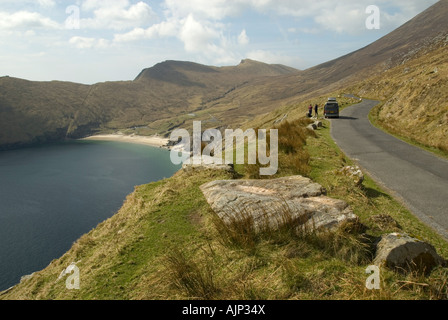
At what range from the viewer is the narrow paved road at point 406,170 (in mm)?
8195

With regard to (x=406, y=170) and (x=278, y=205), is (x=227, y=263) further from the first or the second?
(x=406, y=170)

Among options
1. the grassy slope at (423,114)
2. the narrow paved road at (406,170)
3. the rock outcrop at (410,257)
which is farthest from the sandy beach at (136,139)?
the rock outcrop at (410,257)

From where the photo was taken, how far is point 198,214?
7.99m

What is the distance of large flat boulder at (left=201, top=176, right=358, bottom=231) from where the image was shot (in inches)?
233

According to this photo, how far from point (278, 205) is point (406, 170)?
365 inches

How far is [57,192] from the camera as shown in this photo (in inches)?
2729

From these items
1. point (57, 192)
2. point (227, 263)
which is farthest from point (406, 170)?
point (57, 192)

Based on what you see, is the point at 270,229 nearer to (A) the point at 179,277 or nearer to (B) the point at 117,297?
(A) the point at 179,277

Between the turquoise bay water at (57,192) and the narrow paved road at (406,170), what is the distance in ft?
128

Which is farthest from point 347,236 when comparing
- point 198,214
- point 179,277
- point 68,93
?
point 68,93

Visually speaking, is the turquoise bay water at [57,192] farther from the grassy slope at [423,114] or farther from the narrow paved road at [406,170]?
the grassy slope at [423,114]

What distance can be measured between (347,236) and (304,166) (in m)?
5.99

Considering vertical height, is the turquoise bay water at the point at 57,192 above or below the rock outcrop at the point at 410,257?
below

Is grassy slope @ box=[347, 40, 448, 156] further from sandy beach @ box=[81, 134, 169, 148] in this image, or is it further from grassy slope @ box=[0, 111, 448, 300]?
sandy beach @ box=[81, 134, 169, 148]
